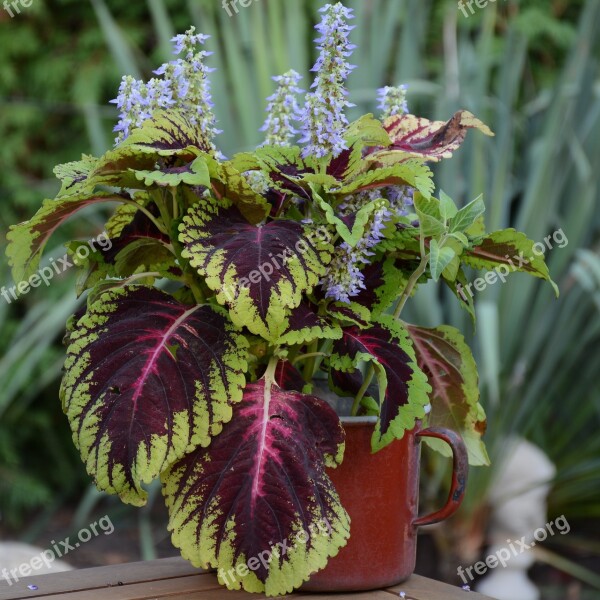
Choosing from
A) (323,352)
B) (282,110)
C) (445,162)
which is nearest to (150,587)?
(323,352)

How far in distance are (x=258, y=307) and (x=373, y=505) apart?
0.25m

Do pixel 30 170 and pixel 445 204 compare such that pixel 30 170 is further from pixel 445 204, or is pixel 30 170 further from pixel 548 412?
pixel 445 204

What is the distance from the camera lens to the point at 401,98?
1.07m

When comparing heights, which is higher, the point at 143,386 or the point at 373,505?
the point at 143,386

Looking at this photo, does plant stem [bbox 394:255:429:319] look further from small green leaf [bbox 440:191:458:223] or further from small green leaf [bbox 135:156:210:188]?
small green leaf [bbox 135:156:210:188]

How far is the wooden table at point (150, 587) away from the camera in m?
0.93

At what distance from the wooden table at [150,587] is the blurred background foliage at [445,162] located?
39.1 inches

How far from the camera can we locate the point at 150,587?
958 millimetres

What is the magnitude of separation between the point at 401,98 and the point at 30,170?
274cm

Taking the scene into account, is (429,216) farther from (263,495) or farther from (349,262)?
(263,495)

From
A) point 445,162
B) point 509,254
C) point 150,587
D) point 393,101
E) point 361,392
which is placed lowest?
point 445,162

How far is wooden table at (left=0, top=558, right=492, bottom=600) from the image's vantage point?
0.93 metres

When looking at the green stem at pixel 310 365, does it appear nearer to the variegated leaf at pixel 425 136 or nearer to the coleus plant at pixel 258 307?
the coleus plant at pixel 258 307

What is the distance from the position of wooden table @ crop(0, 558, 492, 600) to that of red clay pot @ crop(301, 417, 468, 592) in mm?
20
